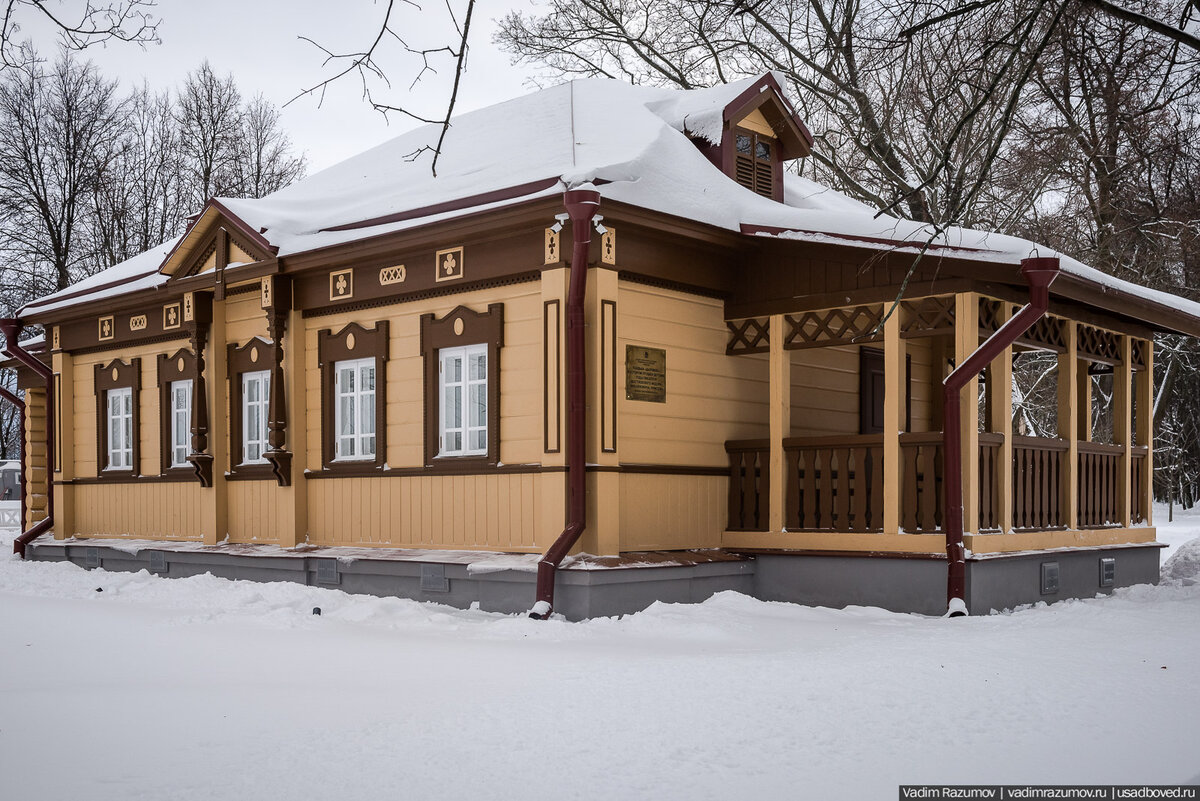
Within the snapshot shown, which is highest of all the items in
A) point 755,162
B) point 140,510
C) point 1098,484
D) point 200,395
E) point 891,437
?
point 755,162

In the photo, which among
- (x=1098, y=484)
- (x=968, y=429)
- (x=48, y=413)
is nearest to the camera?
(x=968, y=429)

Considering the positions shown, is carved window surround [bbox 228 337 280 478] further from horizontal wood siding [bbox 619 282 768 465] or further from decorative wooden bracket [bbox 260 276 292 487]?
horizontal wood siding [bbox 619 282 768 465]

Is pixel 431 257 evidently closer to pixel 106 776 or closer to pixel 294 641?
pixel 294 641

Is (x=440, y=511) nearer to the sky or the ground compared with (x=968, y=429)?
nearer to the ground

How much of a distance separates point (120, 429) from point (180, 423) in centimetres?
163

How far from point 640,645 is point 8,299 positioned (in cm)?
2716

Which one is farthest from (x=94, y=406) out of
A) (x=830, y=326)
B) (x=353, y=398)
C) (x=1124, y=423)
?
(x=1124, y=423)

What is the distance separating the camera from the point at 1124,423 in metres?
13.6

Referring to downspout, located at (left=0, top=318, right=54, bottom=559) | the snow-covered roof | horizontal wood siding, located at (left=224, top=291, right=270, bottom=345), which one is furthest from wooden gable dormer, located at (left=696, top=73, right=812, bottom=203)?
downspout, located at (left=0, top=318, right=54, bottom=559)

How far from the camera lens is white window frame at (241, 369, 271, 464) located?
1361cm

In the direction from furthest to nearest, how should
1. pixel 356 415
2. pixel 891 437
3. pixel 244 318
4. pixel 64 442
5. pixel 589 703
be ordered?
pixel 64 442 < pixel 244 318 < pixel 356 415 < pixel 891 437 < pixel 589 703

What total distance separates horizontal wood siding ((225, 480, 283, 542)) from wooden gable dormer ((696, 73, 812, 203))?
6001 mm

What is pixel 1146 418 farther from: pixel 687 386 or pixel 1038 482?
pixel 687 386

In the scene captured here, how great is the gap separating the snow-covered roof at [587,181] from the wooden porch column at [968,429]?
1.81 feet
